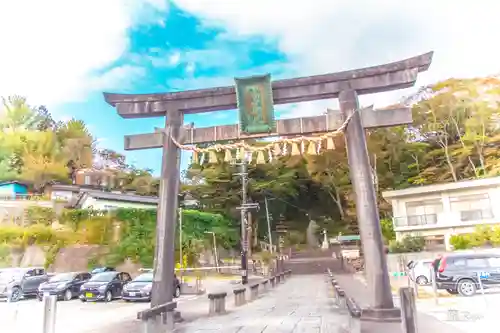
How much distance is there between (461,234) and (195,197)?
20.4 metres

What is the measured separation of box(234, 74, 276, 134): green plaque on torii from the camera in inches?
311

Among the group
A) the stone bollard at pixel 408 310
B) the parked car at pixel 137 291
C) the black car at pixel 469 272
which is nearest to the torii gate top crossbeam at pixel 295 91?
the stone bollard at pixel 408 310

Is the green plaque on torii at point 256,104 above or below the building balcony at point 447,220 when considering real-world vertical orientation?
above

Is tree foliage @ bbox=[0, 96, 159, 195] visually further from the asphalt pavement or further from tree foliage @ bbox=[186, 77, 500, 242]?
the asphalt pavement

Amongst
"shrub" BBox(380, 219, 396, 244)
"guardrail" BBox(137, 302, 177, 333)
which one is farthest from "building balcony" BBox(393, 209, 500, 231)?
"guardrail" BBox(137, 302, 177, 333)

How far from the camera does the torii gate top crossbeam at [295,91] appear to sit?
7.46 metres

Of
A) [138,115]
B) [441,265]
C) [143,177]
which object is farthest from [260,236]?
[138,115]

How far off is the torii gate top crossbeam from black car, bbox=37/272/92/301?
33.7ft

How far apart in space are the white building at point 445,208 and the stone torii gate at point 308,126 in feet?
57.5

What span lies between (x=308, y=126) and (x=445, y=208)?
19859mm

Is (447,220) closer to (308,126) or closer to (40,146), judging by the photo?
(308,126)

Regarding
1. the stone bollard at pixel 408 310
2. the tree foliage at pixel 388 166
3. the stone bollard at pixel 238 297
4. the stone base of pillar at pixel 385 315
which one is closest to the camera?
the stone bollard at pixel 408 310

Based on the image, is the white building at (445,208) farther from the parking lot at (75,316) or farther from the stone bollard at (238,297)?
Result: the parking lot at (75,316)

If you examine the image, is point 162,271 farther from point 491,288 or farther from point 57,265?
point 57,265
